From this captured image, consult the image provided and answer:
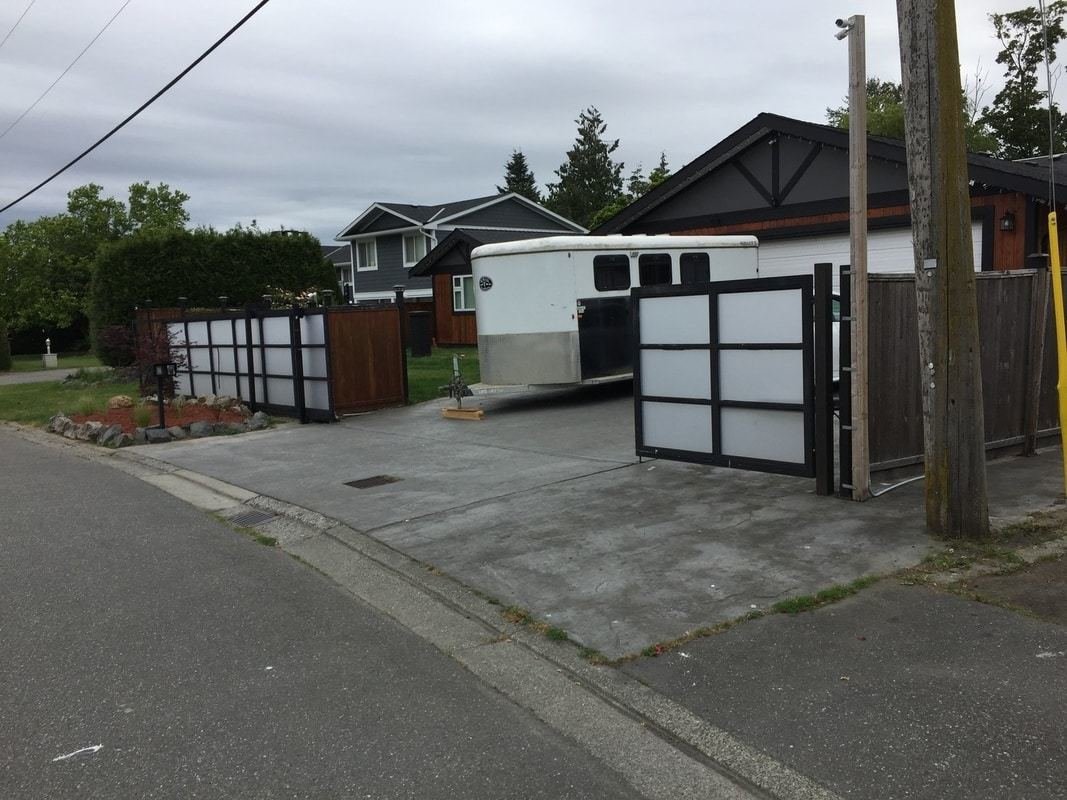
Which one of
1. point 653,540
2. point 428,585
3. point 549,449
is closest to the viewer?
point 428,585

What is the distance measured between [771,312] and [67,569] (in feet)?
20.2

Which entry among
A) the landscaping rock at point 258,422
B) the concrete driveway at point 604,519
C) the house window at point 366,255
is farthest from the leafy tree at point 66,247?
the concrete driveway at point 604,519

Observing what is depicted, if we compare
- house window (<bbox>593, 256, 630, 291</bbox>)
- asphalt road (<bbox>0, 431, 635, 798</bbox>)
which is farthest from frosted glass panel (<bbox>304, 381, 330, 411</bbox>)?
asphalt road (<bbox>0, 431, 635, 798</bbox>)

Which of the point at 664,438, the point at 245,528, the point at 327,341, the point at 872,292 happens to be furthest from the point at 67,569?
the point at 327,341

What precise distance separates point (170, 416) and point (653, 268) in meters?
9.01

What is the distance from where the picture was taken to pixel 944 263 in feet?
19.5

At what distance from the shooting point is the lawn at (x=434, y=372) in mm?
17938

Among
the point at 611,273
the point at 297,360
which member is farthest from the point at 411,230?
the point at 611,273

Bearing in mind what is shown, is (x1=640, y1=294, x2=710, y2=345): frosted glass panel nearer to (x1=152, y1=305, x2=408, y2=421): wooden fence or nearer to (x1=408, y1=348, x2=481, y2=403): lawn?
(x1=152, y1=305, x2=408, y2=421): wooden fence

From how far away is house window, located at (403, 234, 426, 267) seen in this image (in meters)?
37.4

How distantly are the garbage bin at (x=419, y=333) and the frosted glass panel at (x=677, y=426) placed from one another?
60.4 feet

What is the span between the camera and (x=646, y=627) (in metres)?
5.02

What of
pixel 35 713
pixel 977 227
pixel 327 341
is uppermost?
pixel 977 227

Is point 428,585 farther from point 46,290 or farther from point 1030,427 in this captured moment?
point 46,290
